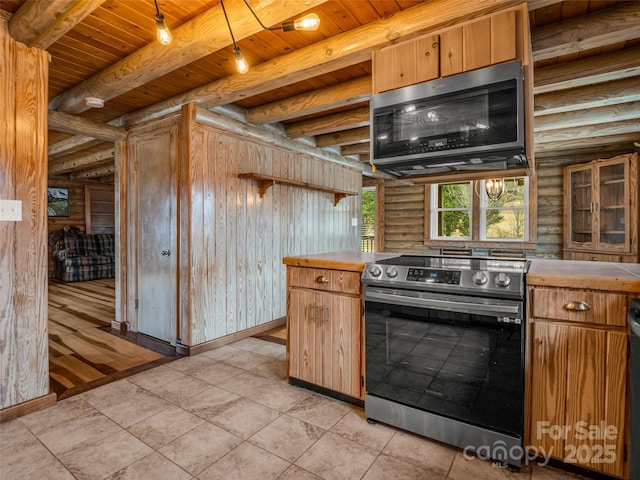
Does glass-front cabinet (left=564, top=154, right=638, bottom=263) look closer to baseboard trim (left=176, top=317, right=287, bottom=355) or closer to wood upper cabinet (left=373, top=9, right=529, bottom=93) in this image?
wood upper cabinet (left=373, top=9, right=529, bottom=93)

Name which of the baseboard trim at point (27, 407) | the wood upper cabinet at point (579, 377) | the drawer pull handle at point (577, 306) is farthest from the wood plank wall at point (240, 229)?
the drawer pull handle at point (577, 306)

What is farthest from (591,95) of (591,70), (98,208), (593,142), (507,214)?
(98,208)

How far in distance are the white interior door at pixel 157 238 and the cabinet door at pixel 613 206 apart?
512 centimetres

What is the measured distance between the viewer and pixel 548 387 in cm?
167

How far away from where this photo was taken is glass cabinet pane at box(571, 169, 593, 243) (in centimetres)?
461

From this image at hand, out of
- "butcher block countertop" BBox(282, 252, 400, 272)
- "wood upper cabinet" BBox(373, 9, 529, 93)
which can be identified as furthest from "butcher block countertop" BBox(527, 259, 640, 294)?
"wood upper cabinet" BBox(373, 9, 529, 93)

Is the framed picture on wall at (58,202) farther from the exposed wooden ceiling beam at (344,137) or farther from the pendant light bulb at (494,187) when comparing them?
the pendant light bulb at (494,187)

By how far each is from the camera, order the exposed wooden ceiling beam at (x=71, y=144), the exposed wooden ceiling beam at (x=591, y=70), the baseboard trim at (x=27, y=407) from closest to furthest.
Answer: the baseboard trim at (x=27, y=407) → the exposed wooden ceiling beam at (x=591, y=70) → the exposed wooden ceiling beam at (x=71, y=144)

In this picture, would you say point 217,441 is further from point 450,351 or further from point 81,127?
point 81,127

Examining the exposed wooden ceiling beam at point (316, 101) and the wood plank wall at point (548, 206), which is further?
the wood plank wall at point (548, 206)

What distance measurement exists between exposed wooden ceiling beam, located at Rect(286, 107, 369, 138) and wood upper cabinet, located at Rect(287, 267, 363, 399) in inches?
82.6

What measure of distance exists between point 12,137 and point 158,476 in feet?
7.22

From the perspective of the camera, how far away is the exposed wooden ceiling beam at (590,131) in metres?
3.96

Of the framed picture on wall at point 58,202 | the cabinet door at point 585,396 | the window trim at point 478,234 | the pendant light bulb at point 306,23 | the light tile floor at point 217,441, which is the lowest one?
the light tile floor at point 217,441
